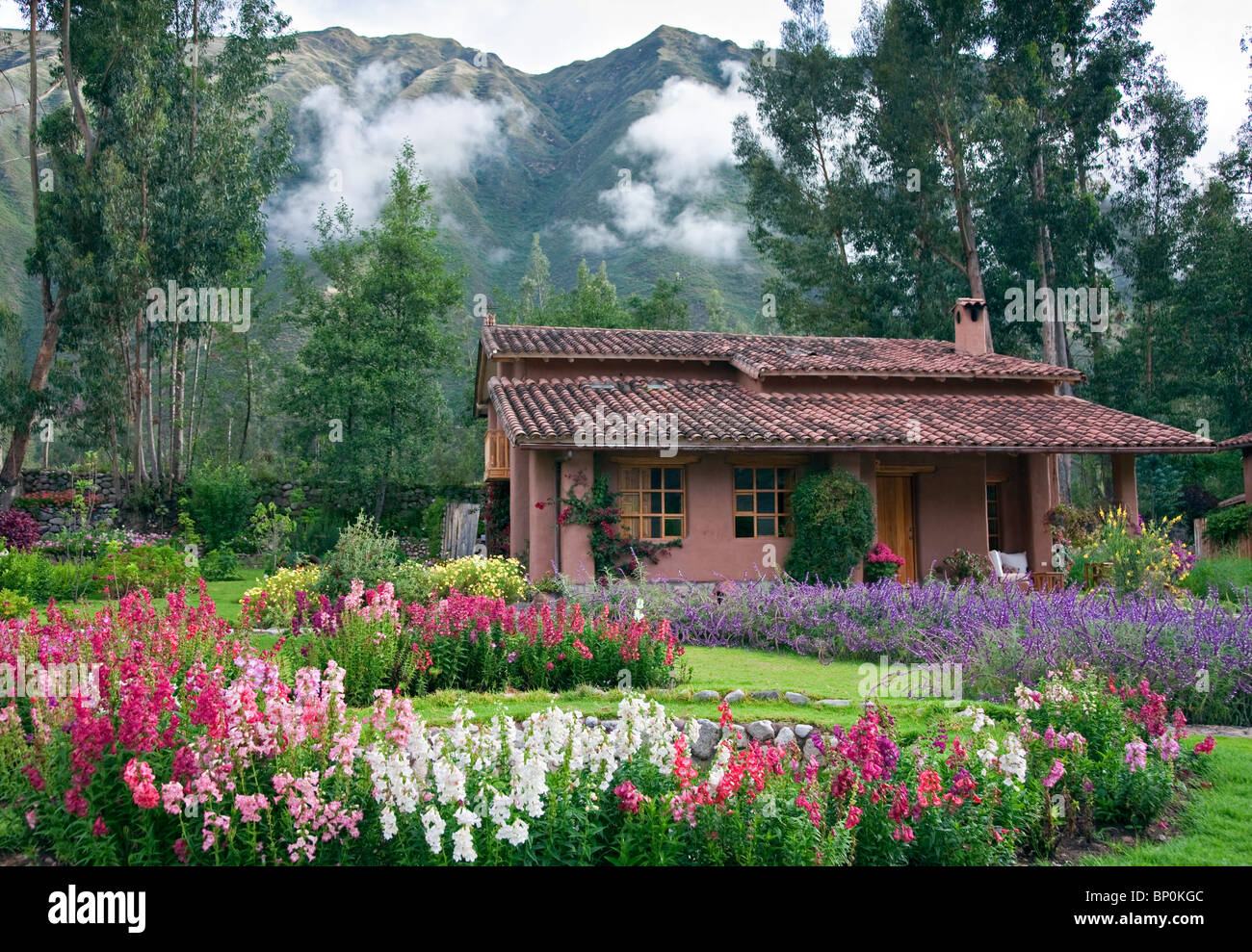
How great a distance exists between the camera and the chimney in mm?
20688

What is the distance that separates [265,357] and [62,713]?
37.6 m

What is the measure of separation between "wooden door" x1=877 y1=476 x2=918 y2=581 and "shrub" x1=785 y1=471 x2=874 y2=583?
6.95ft

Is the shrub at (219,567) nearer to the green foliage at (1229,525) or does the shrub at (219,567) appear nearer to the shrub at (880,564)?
the shrub at (880,564)

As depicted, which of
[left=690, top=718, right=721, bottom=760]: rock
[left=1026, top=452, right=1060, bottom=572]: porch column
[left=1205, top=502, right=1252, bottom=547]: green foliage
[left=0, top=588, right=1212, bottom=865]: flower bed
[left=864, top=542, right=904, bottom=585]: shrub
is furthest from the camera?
[left=1205, top=502, right=1252, bottom=547]: green foliage

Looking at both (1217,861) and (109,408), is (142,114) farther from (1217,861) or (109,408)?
A: (1217,861)

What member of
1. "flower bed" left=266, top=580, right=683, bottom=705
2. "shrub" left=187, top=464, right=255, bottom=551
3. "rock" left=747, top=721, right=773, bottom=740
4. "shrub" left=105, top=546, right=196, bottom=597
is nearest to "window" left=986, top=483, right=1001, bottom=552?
"flower bed" left=266, top=580, right=683, bottom=705

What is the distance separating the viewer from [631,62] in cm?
12056

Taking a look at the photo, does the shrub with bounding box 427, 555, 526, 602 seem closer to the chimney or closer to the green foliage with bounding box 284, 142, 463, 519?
the green foliage with bounding box 284, 142, 463, 519

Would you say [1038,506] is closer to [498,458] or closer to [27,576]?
[498,458]

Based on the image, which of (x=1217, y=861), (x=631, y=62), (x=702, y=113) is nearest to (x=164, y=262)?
(x=1217, y=861)

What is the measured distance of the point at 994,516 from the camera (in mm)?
17500

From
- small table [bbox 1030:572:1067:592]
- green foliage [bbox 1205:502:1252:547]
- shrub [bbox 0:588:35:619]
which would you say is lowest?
small table [bbox 1030:572:1067:592]

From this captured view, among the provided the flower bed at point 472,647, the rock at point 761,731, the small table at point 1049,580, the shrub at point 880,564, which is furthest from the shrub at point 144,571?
the small table at point 1049,580

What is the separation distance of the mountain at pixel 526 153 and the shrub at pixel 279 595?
5566 cm
